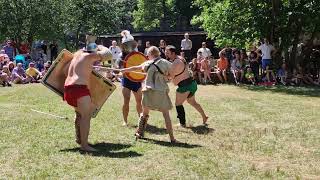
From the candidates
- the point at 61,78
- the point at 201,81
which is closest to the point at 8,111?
the point at 61,78

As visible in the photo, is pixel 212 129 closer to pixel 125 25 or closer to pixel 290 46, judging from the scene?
pixel 290 46

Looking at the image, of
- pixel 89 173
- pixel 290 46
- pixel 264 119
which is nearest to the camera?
pixel 89 173

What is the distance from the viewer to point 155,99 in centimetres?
898

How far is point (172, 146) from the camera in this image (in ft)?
28.7

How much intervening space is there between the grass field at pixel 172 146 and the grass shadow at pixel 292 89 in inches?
155

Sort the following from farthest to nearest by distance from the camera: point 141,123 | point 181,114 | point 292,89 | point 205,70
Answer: point 205,70
point 292,89
point 181,114
point 141,123

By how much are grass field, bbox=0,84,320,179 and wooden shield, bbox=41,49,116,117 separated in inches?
30.0

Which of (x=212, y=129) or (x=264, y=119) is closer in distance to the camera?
(x=212, y=129)

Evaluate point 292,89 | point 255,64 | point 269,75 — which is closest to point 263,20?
point 255,64

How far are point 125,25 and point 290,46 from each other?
177 feet

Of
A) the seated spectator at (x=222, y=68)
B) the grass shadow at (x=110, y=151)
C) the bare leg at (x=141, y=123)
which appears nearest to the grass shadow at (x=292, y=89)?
the seated spectator at (x=222, y=68)

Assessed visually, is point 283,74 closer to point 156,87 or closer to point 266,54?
point 266,54

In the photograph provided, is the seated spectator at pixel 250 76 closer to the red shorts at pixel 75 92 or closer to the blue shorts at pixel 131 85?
the blue shorts at pixel 131 85

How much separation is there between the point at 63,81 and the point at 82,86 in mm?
1095
